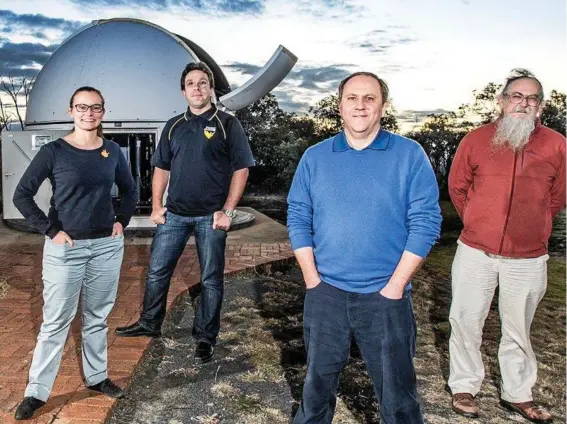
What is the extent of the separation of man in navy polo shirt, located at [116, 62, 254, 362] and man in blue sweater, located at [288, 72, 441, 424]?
4.66 feet

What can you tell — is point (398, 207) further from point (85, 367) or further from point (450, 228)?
point (450, 228)

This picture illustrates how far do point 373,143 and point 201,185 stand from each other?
1637 mm

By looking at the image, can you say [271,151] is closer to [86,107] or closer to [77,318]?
[77,318]

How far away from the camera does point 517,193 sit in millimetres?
2904

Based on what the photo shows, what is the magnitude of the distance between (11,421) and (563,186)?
3053 mm

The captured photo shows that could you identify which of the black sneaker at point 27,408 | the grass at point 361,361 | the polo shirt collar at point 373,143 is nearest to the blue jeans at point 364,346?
the polo shirt collar at point 373,143

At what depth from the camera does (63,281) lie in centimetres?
266

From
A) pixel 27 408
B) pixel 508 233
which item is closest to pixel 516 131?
pixel 508 233

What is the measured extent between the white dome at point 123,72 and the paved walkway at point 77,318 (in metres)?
1.92

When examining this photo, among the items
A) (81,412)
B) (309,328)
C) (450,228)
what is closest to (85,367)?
(81,412)

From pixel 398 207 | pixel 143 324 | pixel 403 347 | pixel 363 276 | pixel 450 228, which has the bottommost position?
pixel 450 228

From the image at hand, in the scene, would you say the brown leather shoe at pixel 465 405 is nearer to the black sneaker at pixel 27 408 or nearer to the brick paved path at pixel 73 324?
the brick paved path at pixel 73 324

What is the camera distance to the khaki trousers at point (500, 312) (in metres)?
2.96

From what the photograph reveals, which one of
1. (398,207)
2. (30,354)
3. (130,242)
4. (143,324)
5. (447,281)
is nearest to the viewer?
(398,207)
